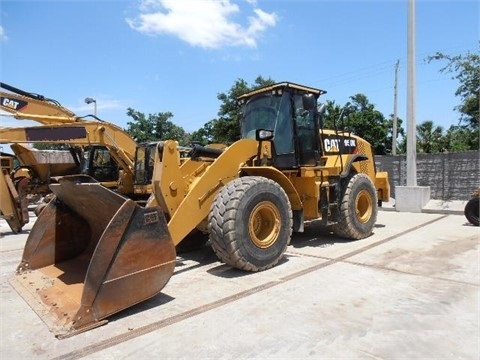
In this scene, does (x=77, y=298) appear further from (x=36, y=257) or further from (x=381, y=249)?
(x=381, y=249)

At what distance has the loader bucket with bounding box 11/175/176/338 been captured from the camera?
3.71 m

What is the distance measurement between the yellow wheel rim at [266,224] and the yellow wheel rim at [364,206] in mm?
2521

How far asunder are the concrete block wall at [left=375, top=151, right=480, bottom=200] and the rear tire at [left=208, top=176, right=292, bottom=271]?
10.2m

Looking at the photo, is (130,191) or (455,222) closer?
(130,191)

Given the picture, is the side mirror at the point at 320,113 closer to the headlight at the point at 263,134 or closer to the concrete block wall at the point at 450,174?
the headlight at the point at 263,134

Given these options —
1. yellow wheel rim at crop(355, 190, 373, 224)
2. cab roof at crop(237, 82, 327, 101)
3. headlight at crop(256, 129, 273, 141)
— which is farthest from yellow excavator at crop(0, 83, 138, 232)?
yellow wheel rim at crop(355, 190, 373, 224)

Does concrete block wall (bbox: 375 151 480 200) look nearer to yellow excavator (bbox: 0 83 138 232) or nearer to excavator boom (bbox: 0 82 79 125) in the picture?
yellow excavator (bbox: 0 83 138 232)

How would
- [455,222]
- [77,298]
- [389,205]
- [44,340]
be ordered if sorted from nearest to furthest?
[44,340]
[77,298]
[455,222]
[389,205]

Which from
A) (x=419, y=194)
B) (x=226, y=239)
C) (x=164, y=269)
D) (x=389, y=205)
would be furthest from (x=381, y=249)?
(x=389, y=205)

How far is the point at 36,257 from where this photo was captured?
17.0ft

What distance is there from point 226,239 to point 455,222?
6.76m

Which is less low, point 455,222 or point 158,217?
point 158,217

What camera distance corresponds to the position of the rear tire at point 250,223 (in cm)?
503

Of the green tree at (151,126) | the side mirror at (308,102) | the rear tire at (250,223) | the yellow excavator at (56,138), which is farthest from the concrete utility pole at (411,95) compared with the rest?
the green tree at (151,126)
